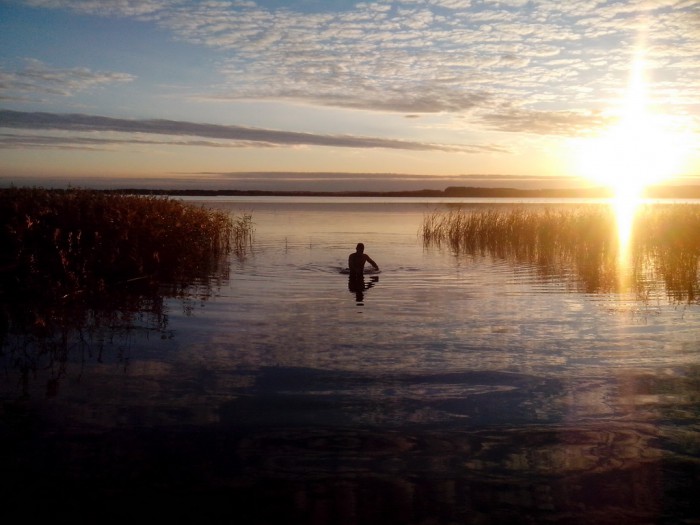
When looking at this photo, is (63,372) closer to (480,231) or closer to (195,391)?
(195,391)

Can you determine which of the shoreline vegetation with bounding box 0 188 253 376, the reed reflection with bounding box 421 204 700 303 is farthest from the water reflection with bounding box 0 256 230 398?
the reed reflection with bounding box 421 204 700 303

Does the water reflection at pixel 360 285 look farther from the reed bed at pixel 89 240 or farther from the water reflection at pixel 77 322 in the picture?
the reed bed at pixel 89 240

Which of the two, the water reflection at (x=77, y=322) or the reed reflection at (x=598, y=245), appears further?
the reed reflection at (x=598, y=245)

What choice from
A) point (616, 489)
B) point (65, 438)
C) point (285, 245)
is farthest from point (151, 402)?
point (285, 245)

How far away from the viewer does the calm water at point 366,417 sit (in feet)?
18.2

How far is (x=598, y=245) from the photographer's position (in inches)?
1155

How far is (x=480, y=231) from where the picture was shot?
110 feet

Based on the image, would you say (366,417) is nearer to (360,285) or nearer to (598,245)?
(360,285)

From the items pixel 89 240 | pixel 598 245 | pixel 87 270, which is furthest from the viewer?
pixel 598 245

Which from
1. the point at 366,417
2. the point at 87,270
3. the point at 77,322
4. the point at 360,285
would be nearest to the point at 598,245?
the point at 360,285

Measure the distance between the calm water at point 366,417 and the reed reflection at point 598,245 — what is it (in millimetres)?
5437

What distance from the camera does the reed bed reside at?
56.3 feet

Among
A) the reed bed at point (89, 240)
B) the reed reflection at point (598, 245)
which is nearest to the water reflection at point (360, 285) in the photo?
the reed bed at point (89, 240)

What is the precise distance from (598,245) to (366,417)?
2457cm
